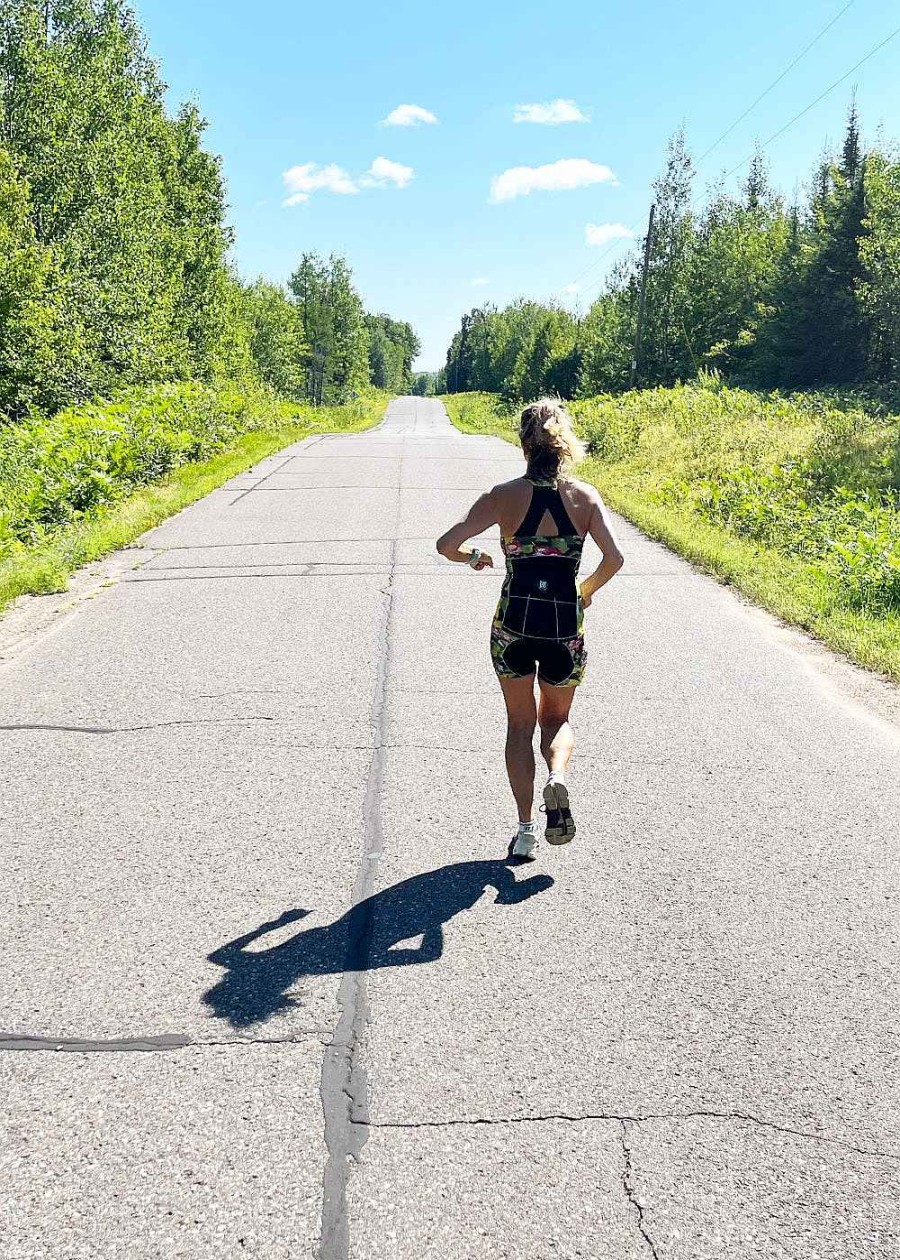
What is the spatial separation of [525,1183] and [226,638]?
561 cm

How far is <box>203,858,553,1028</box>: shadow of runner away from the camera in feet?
10.2

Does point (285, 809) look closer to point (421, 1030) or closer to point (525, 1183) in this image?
point (421, 1030)

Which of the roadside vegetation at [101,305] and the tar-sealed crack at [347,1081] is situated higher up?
the roadside vegetation at [101,305]

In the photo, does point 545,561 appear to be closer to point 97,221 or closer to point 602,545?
point 602,545

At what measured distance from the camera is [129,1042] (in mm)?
2861

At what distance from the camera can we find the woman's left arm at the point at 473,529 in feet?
12.4

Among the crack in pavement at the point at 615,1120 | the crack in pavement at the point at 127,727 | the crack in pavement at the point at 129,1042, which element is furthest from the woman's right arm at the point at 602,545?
the crack in pavement at the point at 127,727

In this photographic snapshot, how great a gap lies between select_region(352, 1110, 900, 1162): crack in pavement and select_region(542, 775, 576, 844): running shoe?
4.29 feet

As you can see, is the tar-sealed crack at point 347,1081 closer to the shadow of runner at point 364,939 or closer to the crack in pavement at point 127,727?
the shadow of runner at point 364,939

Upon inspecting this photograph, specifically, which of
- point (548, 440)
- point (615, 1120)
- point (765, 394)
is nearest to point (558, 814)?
point (615, 1120)

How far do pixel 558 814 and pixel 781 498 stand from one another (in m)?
11.4

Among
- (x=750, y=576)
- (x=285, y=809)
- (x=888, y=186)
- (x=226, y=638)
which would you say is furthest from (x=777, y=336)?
(x=285, y=809)

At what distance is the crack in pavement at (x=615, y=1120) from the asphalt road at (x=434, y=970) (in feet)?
0.03

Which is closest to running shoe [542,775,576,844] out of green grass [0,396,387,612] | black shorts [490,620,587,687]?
black shorts [490,620,587,687]
